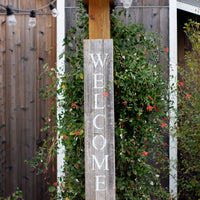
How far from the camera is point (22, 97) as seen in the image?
351 cm

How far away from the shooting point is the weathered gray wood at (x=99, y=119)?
186 centimetres

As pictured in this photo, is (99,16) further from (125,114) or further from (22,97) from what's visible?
(22,97)

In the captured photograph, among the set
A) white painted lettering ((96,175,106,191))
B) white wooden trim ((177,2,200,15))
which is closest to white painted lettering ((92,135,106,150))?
white painted lettering ((96,175,106,191))

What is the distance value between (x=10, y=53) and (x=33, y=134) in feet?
3.51

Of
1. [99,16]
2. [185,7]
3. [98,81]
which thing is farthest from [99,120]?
[185,7]

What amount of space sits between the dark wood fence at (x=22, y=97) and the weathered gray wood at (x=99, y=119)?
5.62ft

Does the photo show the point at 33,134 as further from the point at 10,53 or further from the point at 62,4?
the point at 62,4

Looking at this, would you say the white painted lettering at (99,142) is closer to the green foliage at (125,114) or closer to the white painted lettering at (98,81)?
the white painted lettering at (98,81)

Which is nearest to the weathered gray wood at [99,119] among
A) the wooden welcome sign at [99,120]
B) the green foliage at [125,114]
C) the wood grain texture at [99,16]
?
the wooden welcome sign at [99,120]

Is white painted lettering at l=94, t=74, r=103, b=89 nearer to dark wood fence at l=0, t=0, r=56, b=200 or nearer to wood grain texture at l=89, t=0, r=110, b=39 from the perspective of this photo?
wood grain texture at l=89, t=0, r=110, b=39

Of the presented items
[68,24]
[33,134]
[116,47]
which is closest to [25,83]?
[33,134]

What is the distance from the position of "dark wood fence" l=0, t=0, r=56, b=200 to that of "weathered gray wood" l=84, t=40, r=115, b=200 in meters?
1.71

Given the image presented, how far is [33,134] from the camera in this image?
11.5ft

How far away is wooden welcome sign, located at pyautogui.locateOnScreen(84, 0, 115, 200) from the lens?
186 cm
